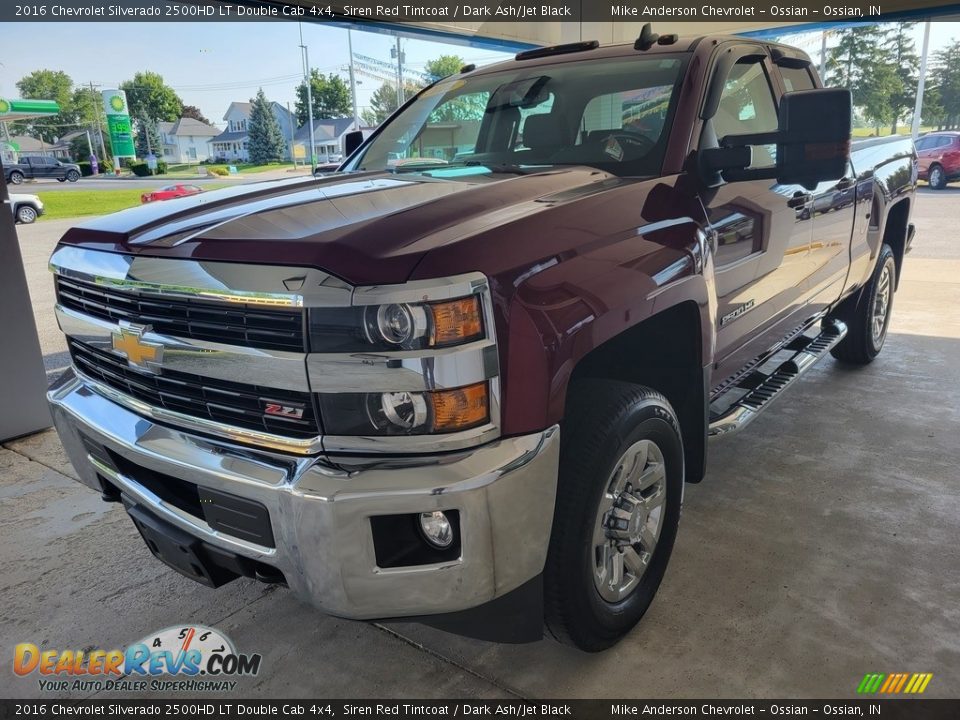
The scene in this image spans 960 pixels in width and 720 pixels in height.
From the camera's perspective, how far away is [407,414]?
1.65 meters

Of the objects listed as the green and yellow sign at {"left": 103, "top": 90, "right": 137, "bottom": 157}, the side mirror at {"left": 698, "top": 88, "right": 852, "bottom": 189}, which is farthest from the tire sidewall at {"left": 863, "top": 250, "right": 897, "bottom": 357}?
the green and yellow sign at {"left": 103, "top": 90, "right": 137, "bottom": 157}

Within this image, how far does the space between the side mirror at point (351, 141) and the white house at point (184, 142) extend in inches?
344

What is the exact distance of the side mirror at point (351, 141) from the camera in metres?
3.84

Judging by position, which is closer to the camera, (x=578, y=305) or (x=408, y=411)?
(x=408, y=411)

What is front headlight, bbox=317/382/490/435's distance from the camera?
163 centimetres

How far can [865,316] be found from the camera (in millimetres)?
4906

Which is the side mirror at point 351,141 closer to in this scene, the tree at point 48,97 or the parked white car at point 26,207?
the tree at point 48,97

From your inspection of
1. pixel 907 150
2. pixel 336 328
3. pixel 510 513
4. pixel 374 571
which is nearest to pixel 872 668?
pixel 510 513

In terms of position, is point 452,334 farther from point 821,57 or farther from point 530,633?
point 821,57

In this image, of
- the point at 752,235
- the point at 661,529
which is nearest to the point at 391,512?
the point at 661,529

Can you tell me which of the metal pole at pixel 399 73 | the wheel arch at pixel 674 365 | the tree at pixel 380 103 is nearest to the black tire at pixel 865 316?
the wheel arch at pixel 674 365

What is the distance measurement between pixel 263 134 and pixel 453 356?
10.4 m

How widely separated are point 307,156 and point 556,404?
437 inches

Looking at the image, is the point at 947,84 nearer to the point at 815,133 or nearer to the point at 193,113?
the point at 193,113
